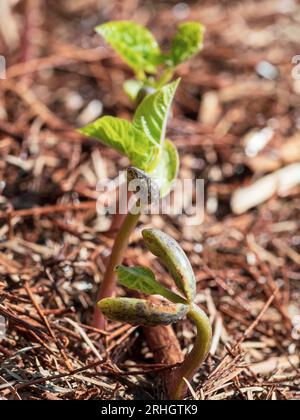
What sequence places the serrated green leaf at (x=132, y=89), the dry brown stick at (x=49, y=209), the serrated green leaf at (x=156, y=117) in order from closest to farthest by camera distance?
the serrated green leaf at (x=156, y=117)
the serrated green leaf at (x=132, y=89)
the dry brown stick at (x=49, y=209)

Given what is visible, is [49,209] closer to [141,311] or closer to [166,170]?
[166,170]

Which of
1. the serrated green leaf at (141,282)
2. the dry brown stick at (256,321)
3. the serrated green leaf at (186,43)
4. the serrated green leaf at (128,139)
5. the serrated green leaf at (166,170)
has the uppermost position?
the serrated green leaf at (186,43)

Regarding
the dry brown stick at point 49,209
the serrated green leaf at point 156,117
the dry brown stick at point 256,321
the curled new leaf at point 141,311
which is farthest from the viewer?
the dry brown stick at point 49,209

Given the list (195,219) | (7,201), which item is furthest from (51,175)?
(195,219)

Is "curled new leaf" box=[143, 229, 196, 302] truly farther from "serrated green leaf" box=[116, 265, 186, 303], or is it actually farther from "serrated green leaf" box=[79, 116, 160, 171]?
"serrated green leaf" box=[79, 116, 160, 171]

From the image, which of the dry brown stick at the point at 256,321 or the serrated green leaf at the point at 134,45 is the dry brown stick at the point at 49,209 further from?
the dry brown stick at the point at 256,321

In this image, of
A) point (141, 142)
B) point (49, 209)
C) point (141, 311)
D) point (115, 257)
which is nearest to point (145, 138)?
point (141, 142)

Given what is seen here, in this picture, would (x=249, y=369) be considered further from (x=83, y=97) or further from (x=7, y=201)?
(x=83, y=97)

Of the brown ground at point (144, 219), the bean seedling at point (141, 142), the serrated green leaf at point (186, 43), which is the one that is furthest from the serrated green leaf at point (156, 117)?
the brown ground at point (144, 219)
